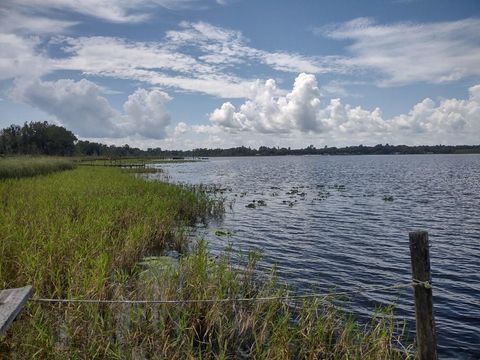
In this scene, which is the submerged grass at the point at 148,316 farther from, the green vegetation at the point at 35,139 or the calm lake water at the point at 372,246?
the green vegetation at the point at 35,139

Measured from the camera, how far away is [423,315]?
5828mm

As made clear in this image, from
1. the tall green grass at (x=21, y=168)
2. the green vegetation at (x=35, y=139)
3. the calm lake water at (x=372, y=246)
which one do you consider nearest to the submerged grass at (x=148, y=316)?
the calm lake water at (x=372, y=246)

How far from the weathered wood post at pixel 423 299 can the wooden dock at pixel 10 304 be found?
585 centimetres

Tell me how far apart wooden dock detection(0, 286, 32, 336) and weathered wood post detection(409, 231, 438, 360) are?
5.85 meters

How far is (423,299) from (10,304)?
6.22 m

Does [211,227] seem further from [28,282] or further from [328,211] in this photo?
[28,282]

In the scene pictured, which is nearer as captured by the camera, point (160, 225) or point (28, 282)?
point (28, 282)

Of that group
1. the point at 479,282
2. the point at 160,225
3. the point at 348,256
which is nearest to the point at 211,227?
the point at 160,225

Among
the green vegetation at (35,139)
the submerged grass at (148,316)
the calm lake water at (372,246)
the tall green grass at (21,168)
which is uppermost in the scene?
the green vegetation at (35,139)

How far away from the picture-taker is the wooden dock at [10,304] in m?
4.83

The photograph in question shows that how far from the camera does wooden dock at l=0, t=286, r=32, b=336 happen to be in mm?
4828

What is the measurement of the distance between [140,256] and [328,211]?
18066 millimetres

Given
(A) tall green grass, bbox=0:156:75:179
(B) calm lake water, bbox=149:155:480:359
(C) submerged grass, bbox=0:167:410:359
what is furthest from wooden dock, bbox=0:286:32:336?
(A) tall green grass, bbox=0:156:75:179

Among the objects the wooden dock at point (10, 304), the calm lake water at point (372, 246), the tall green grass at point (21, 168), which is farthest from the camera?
the tall green grass at point (21, 168)
